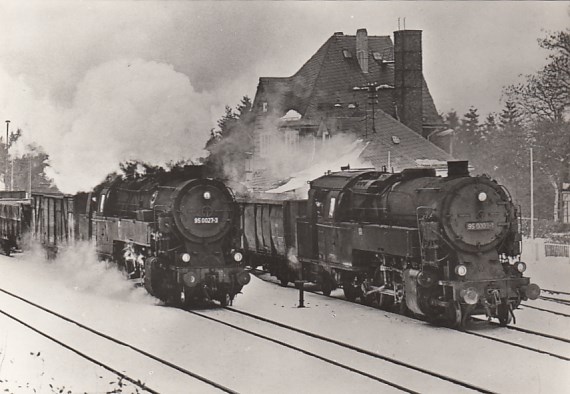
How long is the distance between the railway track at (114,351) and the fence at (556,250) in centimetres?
1582

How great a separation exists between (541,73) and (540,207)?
10267 millimetres

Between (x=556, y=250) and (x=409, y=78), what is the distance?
14200mm

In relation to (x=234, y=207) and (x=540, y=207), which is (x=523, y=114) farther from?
(x=234, y=207)

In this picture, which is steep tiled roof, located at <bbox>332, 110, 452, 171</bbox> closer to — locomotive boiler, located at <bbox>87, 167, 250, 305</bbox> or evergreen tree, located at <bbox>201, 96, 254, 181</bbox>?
evergreen tree, located at <bbox>201, 96, 254, 181</bbox>

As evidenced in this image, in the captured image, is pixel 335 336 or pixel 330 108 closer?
pixel 335 336

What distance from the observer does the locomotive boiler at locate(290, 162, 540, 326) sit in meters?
14.2

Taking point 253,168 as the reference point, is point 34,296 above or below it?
below

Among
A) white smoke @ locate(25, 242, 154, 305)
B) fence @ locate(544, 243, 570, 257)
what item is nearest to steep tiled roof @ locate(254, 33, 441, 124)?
fence @ locate(544, 243, 570, 257)

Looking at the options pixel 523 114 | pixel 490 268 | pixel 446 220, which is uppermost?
pixel 523 114

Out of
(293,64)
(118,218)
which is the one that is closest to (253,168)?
(293,64)

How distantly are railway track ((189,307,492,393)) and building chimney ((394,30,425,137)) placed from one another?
71.6 feet

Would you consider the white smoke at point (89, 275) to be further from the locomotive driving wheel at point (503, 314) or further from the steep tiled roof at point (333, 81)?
the steep tiled roof at point (333, 81)

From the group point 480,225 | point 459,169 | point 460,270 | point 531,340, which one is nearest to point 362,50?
point 459,169

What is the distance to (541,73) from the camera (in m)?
27.0
